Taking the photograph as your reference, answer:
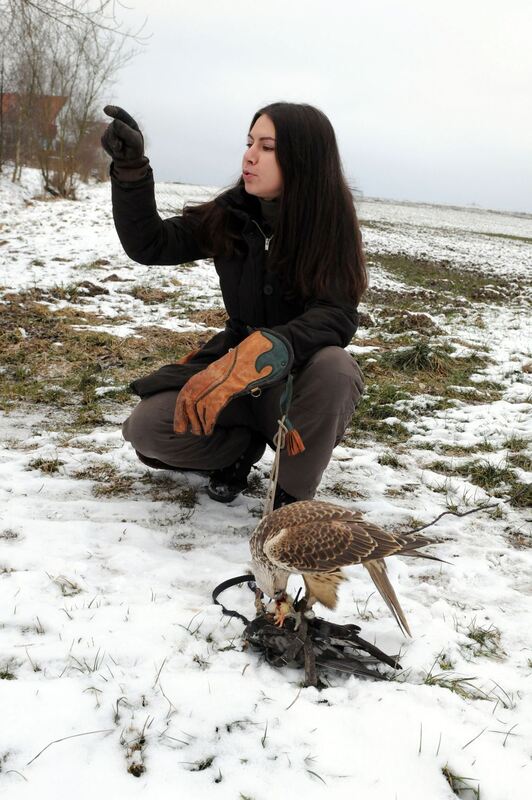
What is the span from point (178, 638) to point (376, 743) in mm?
704

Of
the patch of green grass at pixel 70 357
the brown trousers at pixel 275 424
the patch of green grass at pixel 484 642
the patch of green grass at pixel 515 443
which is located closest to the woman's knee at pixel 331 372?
the brown trousers at pixel 275 424

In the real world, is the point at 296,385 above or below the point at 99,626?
above

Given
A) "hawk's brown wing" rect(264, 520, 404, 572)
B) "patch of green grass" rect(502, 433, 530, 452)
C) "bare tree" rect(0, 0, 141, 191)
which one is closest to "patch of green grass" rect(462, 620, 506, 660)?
"hawk's brown wing" rect(264, 520, 404, 572)

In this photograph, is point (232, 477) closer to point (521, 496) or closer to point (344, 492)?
point (344, 492)

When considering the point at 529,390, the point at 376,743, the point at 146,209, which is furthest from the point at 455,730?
the point at 529,390

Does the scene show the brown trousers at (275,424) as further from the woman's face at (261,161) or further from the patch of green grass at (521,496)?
the patch of green grass at (521,496)

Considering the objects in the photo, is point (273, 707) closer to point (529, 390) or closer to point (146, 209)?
point (146, 209)

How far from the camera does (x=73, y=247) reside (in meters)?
12.1

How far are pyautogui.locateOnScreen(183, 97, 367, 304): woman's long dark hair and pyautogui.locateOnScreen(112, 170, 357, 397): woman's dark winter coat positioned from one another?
2.6 inches

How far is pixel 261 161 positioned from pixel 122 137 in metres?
0.61

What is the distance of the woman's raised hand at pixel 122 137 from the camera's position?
2.42m

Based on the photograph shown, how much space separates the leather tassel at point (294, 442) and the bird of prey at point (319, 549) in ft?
1.54

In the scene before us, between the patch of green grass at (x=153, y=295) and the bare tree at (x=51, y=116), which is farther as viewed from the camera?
the bare tree at (x=51, y=116)

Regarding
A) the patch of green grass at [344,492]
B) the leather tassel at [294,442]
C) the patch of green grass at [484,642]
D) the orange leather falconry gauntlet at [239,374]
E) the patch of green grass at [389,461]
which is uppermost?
the orange leather falconry gauntlet at [239,374]
